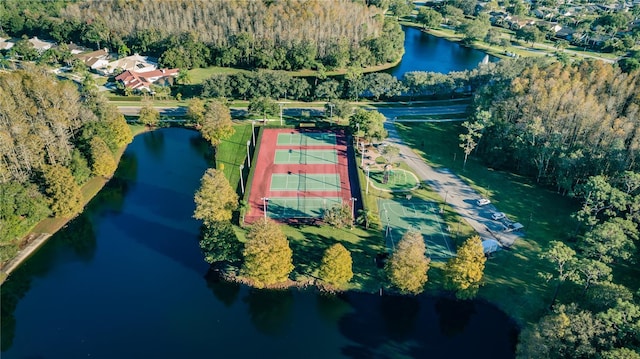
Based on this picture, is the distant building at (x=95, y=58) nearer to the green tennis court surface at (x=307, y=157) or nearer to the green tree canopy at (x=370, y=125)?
the green tennis court surface at (x=307, y=157)

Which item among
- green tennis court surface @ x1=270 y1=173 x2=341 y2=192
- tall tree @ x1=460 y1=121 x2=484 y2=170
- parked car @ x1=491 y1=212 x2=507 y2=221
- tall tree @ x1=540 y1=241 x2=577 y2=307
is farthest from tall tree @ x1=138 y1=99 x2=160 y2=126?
tall tree @ x1=540 y1=241 x2=577 y2=307

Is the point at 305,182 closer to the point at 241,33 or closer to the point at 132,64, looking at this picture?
the point at 241,33

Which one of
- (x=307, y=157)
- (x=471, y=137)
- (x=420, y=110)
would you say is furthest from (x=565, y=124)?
(x=307, y=157)

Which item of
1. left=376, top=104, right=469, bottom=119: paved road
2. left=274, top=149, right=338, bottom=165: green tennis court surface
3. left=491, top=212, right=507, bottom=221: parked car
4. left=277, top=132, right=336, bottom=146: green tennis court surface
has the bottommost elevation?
left=491, top=212, right=507, bottom=221: parked car

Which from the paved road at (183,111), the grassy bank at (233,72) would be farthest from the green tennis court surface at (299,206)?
the grassy bank at (233,72)

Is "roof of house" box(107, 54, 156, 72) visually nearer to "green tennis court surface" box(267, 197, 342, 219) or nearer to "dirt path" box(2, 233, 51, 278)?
"dirt path" box(2, 233, 51, 278)

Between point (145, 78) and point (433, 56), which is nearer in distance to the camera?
point (145, 78)

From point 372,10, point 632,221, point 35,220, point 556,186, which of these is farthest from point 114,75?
point 632,221
